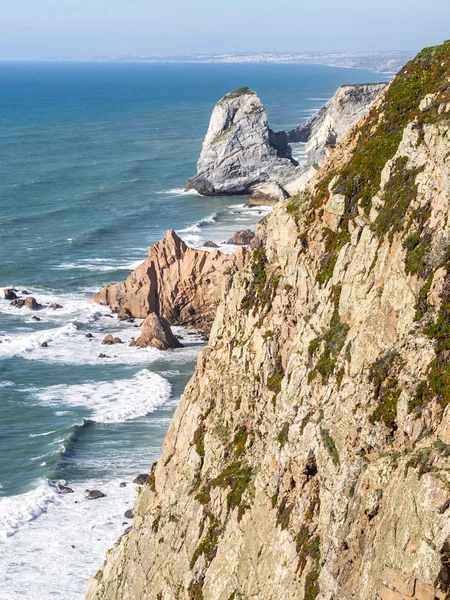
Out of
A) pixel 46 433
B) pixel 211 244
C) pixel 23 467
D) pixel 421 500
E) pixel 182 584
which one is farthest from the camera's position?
pixel 211 244

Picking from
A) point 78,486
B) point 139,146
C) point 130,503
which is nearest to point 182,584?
point 130,503

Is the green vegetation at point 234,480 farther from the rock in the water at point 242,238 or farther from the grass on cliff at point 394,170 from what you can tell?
the rock in the water at point 242,238

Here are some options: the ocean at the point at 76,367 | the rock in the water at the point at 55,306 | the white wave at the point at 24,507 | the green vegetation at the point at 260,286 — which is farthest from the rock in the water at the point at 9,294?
the green vegetation at the point at 260,286

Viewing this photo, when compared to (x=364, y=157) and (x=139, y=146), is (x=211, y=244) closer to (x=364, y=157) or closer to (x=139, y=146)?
(x=364, y=157)

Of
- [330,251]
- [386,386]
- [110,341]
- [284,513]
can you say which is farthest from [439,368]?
[110,341]

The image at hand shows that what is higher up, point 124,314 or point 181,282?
point 181,282

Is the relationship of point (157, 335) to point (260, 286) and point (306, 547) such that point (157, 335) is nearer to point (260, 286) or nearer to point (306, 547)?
point (260, 286)
